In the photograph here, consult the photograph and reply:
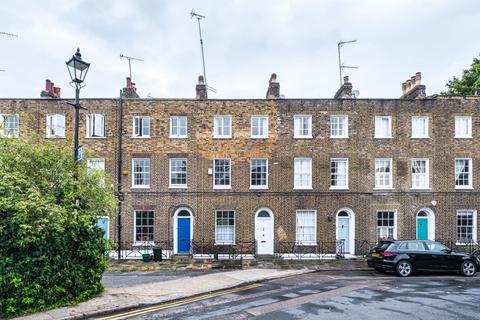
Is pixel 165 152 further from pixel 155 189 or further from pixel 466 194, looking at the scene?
pixel 466 194

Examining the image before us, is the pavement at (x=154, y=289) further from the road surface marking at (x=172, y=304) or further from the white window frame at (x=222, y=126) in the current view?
the white window frame at (x=222, y=126)

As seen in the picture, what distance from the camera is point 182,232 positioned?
1956 cm

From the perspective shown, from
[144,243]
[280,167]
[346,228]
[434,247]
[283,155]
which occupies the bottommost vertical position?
[144,243]

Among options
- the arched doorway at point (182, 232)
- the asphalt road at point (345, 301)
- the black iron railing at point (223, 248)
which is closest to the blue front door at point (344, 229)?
the black iron railing at point (223, 248)

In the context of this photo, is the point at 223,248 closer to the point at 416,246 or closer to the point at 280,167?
the point at 280,167

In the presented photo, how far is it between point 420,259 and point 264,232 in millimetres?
8516

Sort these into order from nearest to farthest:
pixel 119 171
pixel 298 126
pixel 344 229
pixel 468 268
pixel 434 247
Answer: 1. pixel 468 268
2. pixel 434 247
3. pixel 119 171
4. pixel 344 229
5. pixel 298 126

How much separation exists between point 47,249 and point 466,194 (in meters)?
21.9

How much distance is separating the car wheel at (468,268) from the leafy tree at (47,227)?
1493 centimetres

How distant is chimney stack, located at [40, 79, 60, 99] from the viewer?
20245 mm

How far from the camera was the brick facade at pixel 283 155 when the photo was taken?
A: 19453mm

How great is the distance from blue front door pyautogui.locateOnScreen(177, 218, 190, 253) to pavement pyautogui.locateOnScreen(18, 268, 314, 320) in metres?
5.16

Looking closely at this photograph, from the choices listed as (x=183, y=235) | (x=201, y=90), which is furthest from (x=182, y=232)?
(x=201, y=90)

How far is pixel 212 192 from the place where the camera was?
768 inches
